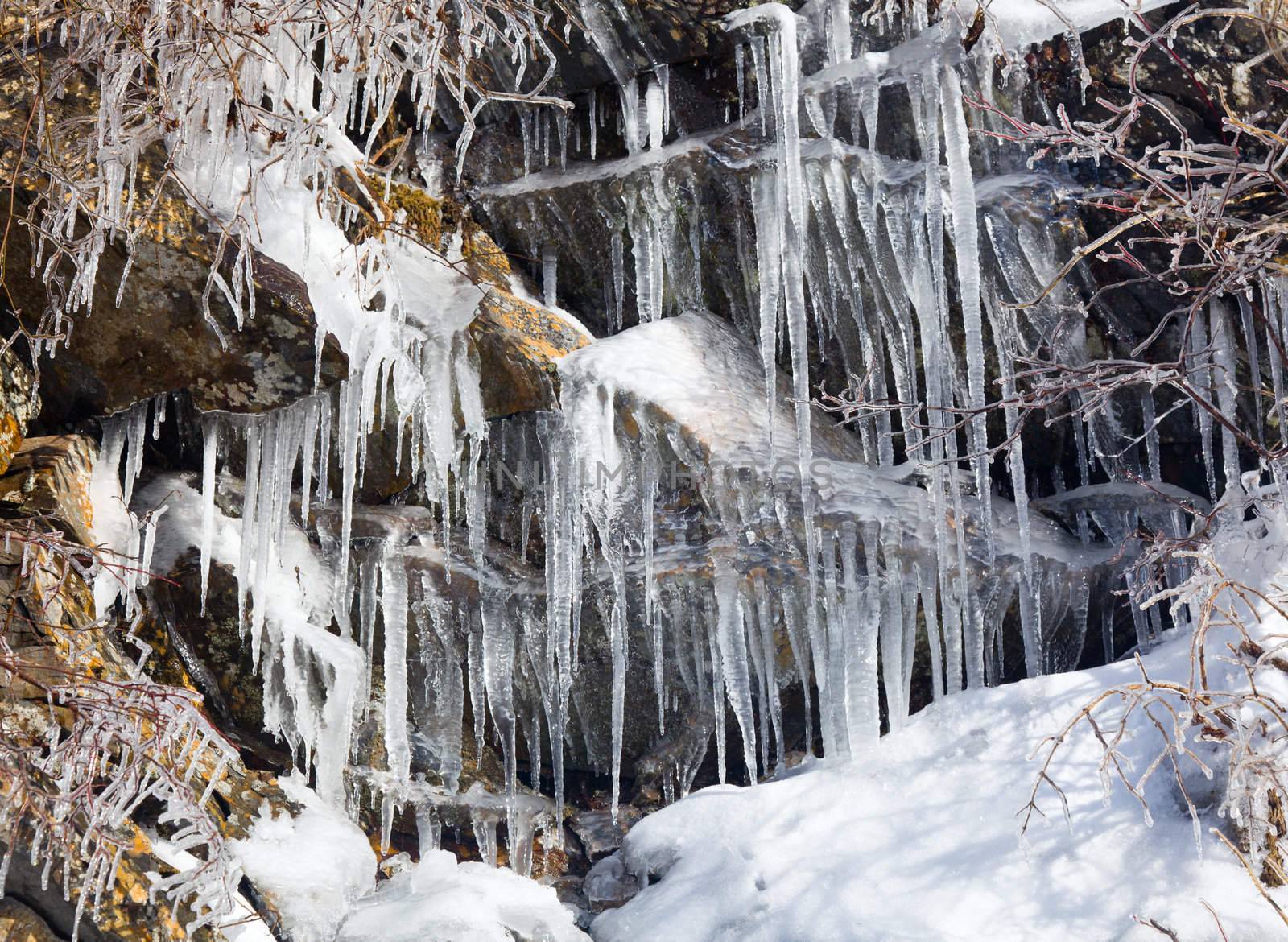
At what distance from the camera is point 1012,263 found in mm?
5070

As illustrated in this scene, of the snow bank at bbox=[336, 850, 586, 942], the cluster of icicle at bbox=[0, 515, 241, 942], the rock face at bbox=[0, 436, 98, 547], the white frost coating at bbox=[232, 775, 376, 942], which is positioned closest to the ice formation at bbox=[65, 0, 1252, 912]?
the rock face at bbox=[0, 436, 98, 547]

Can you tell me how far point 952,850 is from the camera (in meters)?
3.70

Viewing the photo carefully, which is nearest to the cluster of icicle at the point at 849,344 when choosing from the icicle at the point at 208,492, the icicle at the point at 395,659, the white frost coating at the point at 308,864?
the icicle at the point at 395,659

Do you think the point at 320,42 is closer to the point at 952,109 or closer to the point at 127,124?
the point at 127,124

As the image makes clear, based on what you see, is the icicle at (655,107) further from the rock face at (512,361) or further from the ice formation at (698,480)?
the rock face at (512,361)

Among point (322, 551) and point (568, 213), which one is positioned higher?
point (568, 213)

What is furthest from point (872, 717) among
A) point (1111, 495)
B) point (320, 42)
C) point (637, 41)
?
point (320, 42)

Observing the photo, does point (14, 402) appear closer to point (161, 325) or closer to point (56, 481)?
point (56, 481)

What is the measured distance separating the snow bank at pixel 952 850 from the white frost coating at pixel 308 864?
0.83 metres

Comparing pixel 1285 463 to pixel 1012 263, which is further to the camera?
pixel 1012 263

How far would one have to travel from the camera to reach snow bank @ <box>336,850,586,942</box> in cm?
342

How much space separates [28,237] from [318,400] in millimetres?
1113

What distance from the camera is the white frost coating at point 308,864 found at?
348 centimetres

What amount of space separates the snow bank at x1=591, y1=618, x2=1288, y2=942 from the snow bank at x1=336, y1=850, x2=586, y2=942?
242 millimetres
